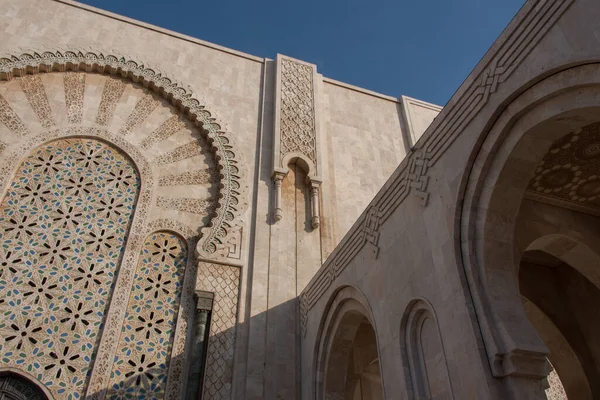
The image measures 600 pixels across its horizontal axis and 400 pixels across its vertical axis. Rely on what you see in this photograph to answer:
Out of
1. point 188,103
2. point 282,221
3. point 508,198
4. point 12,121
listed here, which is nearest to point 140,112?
point 188,103

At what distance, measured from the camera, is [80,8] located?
7219 millimetres

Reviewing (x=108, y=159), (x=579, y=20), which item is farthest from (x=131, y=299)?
(x=579, y=20)

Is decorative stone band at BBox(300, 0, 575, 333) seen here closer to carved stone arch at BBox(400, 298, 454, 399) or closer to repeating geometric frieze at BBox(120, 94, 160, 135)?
carved stone arch at BBox(400, 298, 454, 399)

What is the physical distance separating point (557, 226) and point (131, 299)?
4.42m

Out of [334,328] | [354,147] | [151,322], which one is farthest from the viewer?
[354,147]

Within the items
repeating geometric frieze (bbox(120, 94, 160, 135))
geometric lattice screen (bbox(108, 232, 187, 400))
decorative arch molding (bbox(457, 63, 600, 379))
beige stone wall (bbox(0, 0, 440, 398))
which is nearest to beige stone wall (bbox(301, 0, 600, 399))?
decorative arch molding (bbox(457, 63, 600, 379))

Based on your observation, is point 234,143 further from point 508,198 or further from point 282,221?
point 508,198

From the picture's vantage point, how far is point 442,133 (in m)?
3.71

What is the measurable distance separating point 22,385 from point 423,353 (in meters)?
3.76

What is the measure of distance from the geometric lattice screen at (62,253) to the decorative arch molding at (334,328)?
7.66 feet

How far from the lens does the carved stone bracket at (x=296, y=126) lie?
→ 22.2ft

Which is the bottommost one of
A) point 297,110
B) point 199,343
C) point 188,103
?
point 199,343

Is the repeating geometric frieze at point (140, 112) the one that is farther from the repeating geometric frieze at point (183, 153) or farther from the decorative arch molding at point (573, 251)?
the decorative arch molding at point (573, 251)

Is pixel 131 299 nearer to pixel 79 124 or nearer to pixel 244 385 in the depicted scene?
pixel 244 385
